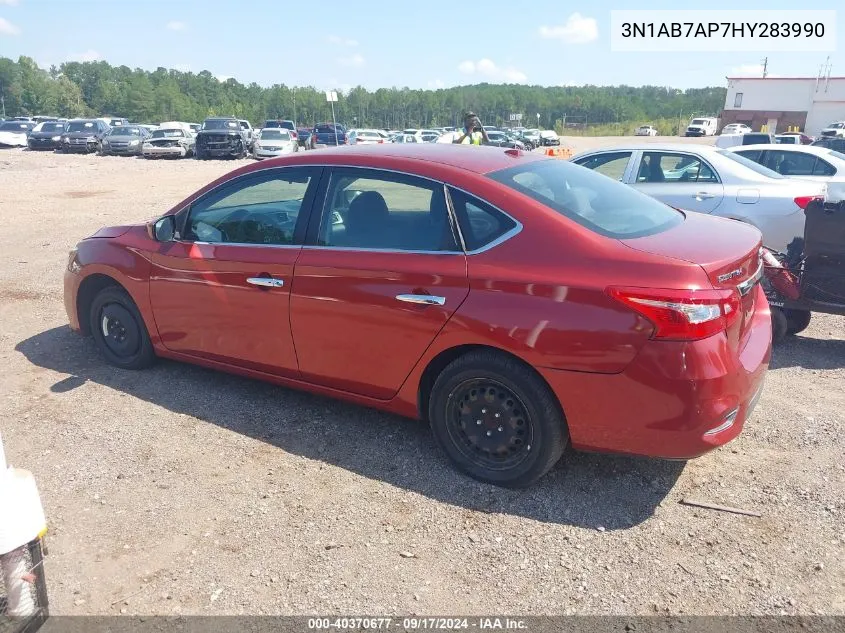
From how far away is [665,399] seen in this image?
9.88ft

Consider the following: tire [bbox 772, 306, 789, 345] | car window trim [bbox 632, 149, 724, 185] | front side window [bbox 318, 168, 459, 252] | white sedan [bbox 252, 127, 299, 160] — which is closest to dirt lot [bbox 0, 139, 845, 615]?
tire [bbox 772, 306, 789, 345]

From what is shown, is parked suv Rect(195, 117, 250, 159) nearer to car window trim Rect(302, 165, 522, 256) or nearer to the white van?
car window trim Rect(302, 165, 522, 256)

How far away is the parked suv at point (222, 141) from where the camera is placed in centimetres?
2995

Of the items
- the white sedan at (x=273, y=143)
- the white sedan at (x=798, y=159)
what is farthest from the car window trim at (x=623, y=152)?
the white sedan at (x=273, y=143)

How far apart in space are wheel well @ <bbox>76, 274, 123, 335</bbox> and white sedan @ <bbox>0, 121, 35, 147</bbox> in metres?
39.2

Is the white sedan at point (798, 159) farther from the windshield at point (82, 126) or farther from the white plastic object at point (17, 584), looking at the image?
the windshield at point (82, 126)

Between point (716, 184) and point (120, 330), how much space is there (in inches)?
254

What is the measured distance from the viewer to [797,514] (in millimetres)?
3297

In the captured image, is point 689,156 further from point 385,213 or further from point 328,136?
point 328,136

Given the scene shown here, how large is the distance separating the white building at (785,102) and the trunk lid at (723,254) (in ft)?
220

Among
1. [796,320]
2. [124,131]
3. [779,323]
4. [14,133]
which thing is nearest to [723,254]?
[779,323]

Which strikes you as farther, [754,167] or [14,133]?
[14,133]

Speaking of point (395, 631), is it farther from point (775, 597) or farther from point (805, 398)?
point (805, 398)

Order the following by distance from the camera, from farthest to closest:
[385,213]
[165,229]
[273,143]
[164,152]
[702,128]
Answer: [702,128]
[164,152]
[273,143]
[165,229]
[385,213]
